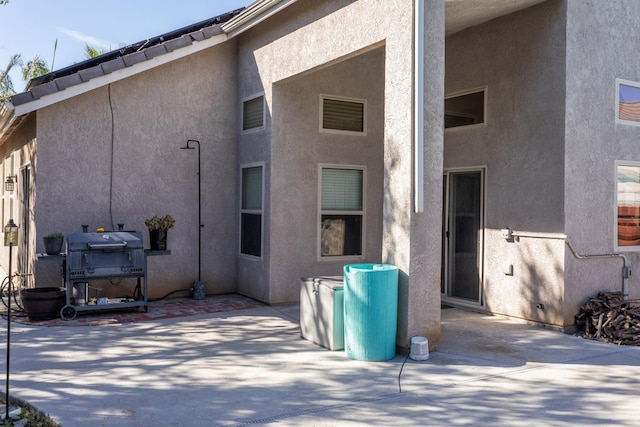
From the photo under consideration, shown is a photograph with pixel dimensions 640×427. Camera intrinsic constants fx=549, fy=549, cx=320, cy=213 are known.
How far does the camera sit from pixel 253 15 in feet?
28.6

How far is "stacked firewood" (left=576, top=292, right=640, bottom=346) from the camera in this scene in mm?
6660

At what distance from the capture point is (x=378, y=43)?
6.53 m

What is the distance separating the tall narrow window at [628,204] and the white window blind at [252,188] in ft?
17.9

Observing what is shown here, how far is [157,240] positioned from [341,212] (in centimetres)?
307

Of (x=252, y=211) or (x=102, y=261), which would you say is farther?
(x=252, y=211)

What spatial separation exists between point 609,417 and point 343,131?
6.35 metres

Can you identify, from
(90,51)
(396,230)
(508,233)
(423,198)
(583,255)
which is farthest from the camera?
(90,51)

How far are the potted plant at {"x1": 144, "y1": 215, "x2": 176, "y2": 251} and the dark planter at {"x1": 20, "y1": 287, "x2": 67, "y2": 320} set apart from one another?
4.98 feet

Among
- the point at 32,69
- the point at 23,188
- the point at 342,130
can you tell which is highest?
the point at 32,69

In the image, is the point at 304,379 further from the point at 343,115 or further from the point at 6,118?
the point at 6,118

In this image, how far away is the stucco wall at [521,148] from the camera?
23.5 ft

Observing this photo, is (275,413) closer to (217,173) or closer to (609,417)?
(609,417)

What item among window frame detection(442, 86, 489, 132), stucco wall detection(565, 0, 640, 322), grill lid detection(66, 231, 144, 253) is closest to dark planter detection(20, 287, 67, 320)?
grill lid detection(66, 231, 144, 253)

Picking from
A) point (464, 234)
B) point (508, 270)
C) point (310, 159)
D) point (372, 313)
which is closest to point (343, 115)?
point (310, 159)
